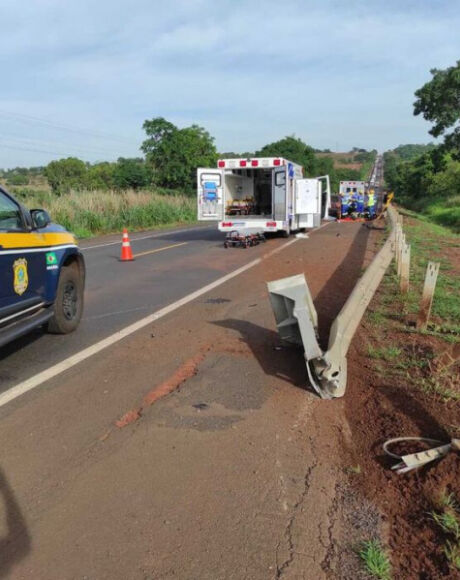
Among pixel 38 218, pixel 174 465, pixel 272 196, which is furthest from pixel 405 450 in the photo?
pixel 272 196

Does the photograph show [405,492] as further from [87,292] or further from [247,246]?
[247,246]

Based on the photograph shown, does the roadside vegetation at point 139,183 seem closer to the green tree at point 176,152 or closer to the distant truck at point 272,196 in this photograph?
the green tree at point 176,152

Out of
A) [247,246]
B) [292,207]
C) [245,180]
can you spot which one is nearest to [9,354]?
[247,246]

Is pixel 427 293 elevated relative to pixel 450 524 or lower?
elevated

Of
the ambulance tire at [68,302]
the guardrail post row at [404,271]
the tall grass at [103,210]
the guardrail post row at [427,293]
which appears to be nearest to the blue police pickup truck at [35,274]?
the ambulance tire at [68,302]

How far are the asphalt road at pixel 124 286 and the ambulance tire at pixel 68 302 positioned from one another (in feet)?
0.47

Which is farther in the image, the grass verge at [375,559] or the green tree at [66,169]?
the green tree at [66,169]

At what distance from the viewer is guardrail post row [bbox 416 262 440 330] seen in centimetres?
599

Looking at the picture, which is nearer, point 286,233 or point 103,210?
point 286,233

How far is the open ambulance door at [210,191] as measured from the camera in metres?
17.5

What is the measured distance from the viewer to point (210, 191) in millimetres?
17516

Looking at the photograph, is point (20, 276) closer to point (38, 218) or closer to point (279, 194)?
point (38, 218)

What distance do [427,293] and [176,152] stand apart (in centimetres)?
4427

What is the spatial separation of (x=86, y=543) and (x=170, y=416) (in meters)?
1.49
